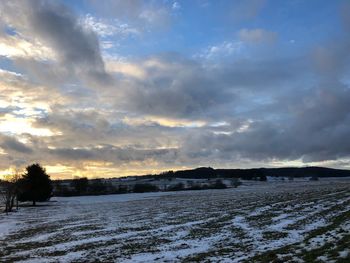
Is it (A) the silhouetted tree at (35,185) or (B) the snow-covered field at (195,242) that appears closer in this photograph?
(B) the snow-covered field at (195,242)

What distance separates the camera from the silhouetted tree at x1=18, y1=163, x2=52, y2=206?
8947 centimetres

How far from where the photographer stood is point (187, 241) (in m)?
26.3

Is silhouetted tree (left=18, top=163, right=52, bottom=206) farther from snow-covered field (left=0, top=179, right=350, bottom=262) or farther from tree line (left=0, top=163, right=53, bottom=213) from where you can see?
snow-covered field (left=0, top=179, right=350, bottom=262)

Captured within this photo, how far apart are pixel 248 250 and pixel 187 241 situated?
18.6 ft

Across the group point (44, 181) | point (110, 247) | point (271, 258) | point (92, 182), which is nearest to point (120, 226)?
point (110, 247)

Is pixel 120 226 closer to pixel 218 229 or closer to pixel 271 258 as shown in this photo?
pixel 218 229

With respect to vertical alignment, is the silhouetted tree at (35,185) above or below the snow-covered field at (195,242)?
above

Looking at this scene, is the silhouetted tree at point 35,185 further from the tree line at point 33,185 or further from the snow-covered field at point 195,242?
the snow-covered field at point 195,242

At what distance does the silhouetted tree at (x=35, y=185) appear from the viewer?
89.5m

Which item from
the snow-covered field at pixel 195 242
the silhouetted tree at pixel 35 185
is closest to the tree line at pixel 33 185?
the silhouetted tree at pixel 35 185

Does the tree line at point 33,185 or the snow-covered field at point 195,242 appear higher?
the tree line at point 33,185

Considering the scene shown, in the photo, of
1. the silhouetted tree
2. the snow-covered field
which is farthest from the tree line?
the snow-covered field

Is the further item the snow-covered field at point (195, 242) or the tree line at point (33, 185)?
the tree line at point (33, 185)

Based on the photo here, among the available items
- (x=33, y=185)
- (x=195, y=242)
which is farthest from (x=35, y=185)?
(x=195, y=242)
